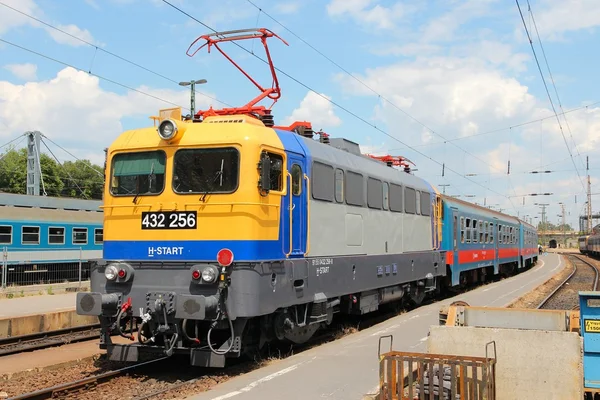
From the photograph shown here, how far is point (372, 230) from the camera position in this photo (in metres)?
12.3

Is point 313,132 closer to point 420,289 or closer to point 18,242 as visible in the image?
point 420,289

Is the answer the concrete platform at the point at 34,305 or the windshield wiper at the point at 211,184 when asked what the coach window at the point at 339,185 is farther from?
the concrete platform at the point at 34,305

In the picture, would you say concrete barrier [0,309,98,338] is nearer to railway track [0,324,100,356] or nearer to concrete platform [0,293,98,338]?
concrete platform [0,293,98,338]

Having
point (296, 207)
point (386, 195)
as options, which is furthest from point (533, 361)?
point (386, 195)

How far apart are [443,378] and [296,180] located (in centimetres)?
421

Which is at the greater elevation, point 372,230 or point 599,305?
point 372,230

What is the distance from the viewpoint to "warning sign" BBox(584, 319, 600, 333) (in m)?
6.72

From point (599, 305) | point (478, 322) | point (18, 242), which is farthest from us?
point (18, 242)

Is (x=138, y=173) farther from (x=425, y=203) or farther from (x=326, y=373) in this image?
(x=425, y=203)

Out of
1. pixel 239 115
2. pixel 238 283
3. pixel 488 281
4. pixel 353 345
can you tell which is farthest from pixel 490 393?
pixel 488 281

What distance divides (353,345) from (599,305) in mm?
4529

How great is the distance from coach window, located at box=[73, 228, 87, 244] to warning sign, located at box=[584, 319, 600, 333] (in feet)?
75.1

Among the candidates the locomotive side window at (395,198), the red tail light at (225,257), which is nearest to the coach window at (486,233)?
the locomotive side window at (395,198)

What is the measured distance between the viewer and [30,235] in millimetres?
23812
